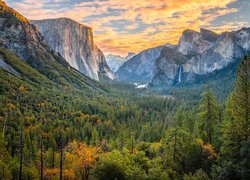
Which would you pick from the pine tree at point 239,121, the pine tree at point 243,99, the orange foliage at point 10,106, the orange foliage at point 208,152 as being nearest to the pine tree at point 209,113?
the orange foliage at point 208,152

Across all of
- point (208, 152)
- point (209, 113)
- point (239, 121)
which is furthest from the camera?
point (209, 113)

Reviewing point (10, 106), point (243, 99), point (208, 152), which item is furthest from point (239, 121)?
point (10, 106)

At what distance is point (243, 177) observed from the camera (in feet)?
123

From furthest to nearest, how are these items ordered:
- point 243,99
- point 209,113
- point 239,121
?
1. point 209,113
2. point 243,99
3. point 239,121

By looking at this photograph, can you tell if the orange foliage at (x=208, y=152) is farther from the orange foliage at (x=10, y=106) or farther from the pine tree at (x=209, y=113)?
the orange foliage at (x=10, y=106)

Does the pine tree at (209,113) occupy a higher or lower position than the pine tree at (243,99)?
lower

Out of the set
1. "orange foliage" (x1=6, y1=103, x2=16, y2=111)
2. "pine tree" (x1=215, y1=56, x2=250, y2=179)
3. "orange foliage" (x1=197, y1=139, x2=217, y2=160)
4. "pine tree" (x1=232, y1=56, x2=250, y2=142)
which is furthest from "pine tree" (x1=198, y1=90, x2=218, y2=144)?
"orange foliage" (x1=6, y1=103, x2=16, y2=111)

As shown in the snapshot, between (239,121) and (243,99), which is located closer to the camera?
(239,121)

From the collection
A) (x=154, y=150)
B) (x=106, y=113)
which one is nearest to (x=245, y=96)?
(x=154, y=150)

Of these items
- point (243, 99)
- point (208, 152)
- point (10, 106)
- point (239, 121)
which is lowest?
point (10, 106)

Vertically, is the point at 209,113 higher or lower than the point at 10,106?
higher

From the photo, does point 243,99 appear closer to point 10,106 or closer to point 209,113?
point 209,113

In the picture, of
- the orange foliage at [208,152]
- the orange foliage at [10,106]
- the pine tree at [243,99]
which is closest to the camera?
the pine tree at [243,99]

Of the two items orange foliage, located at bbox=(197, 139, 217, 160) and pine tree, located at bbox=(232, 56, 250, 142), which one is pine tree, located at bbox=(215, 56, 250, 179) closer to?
pine tree, located at bbox=(232, 56, 250, 142)
